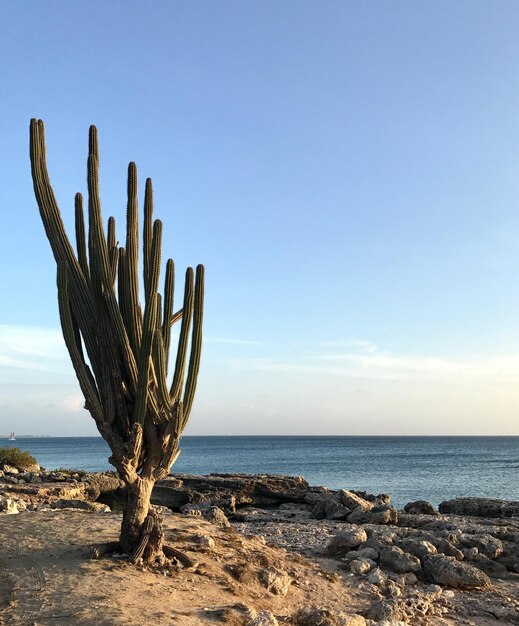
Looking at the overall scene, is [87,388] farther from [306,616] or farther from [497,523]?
[497,523]

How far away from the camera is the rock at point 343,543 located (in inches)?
424

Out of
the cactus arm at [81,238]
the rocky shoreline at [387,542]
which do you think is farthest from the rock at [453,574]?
the cactus arm at [81,238]

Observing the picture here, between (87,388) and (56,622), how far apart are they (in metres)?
2.93

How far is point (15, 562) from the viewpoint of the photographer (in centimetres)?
770

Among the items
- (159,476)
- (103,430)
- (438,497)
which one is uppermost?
(103,430)

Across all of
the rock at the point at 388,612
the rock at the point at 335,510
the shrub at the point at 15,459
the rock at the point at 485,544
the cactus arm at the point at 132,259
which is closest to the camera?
the rock at the point at 388,612

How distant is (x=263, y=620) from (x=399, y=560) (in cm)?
403

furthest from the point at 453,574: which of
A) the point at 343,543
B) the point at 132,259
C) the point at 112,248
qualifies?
the point at 112,248

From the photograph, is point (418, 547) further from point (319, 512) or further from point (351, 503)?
point (351, 503)

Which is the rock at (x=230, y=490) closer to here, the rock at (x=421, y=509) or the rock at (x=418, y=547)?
the rock at (x=421, y=509)

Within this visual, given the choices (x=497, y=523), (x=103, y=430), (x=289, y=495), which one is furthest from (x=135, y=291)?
(x=289, y=495)

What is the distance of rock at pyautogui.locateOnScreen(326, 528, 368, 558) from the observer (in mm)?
10781

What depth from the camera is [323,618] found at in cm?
690

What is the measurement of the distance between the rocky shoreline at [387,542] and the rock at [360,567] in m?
0.01
